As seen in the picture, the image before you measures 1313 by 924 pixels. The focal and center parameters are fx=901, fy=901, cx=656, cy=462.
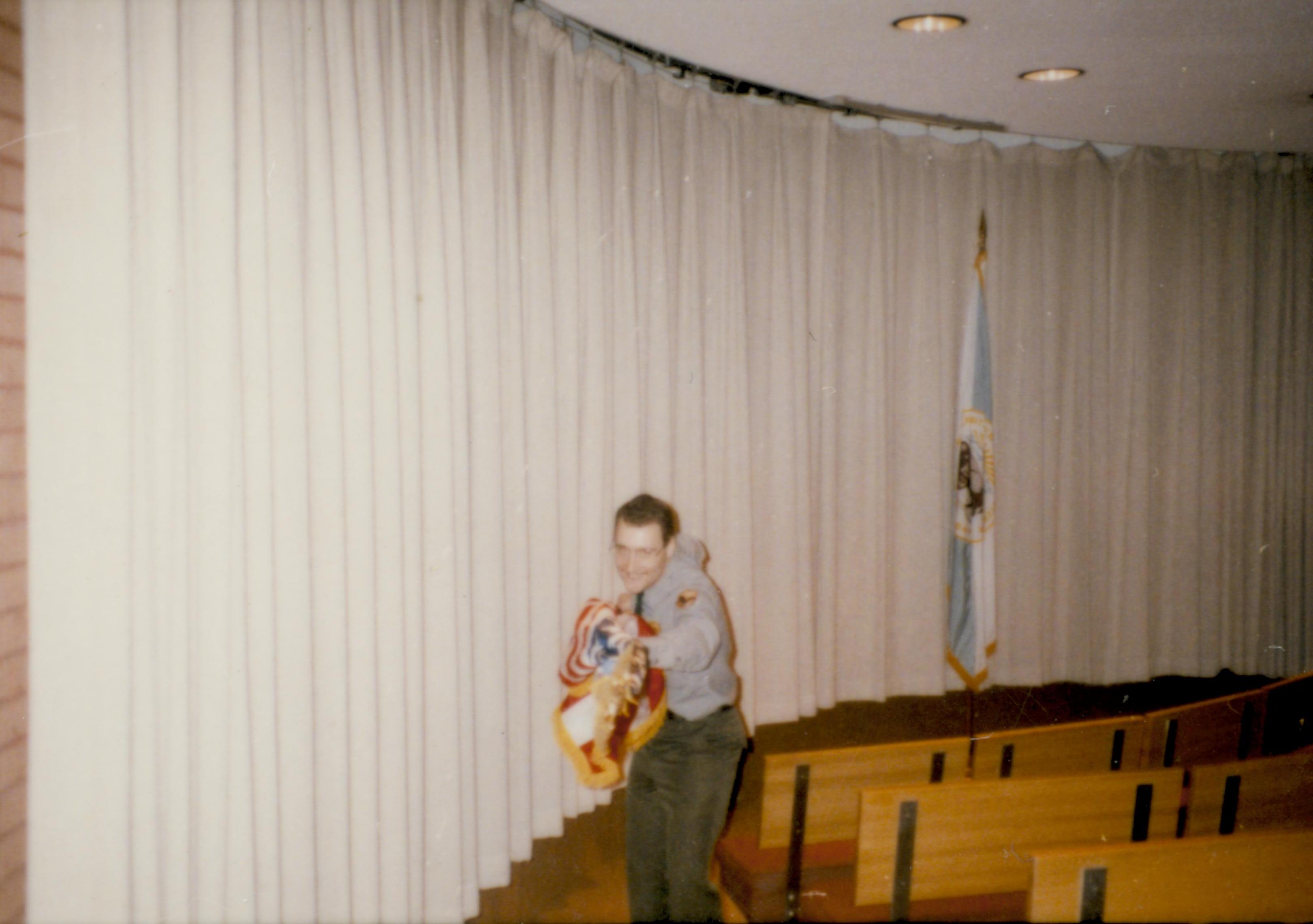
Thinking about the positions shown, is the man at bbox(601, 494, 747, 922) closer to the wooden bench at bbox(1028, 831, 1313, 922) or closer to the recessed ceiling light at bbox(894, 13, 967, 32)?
the wooden bench at bbox(1028, 831, 1313, 922)

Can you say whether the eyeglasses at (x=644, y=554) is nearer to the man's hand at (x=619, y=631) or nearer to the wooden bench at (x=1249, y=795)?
the man's hand at (x=619, y=631)

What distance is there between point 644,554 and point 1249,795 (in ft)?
7.05

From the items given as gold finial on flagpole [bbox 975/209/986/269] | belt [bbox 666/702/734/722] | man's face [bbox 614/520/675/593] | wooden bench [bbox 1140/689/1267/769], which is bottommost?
wooden bench [bbox 1140/689/1267/769]

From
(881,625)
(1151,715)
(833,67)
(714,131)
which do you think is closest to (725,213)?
(714,131)

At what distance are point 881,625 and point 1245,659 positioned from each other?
2.86m

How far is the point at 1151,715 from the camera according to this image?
3611mm

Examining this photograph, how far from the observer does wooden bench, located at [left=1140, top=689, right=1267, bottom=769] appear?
3.57 m

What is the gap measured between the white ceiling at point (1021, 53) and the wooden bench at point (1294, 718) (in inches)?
119

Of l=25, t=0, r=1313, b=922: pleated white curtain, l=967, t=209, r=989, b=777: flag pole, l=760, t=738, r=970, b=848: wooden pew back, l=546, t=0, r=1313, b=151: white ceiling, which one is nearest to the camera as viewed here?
l=25, t=0, r=1313, b=922: pleated white curtain

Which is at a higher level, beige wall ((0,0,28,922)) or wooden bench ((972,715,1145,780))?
beige wall ((0,0,28,922))

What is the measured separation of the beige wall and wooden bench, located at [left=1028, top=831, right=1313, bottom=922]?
248 centimetres

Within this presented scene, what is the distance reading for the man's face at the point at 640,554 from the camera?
9.70 feet

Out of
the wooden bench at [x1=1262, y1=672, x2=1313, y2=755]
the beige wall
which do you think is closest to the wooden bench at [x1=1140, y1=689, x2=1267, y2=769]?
the wooden bench at [x1=1262, y1=672, x2=1313, y2=755]

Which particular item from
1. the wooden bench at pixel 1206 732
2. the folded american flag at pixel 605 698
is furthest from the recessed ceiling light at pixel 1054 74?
the folded american flag at pixel 605 698
